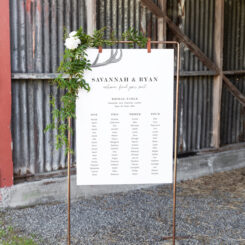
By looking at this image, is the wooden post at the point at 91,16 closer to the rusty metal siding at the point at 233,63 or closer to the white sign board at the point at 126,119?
the white sign board at the point at 126,119

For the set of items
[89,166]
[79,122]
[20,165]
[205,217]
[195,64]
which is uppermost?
[195,64]

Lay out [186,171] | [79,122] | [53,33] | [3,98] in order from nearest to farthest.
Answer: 1. [79,122]
2. [3,98]
3. [53,33]
4. [186,171]

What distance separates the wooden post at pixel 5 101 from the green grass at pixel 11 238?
0.70 meters

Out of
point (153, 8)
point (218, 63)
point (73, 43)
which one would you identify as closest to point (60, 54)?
point (153, 8)

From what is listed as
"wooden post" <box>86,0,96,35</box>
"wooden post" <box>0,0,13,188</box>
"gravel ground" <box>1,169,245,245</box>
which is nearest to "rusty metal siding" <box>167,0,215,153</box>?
"gravel ground" <box>1,169,245,245</box>

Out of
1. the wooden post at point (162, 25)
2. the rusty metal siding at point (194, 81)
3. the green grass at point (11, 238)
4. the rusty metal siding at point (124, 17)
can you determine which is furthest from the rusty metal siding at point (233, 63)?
the green grass at point (11, 238)

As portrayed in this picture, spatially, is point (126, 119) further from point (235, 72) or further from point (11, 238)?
point (235, 72)

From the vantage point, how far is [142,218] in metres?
5.37

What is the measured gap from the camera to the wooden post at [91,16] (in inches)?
231

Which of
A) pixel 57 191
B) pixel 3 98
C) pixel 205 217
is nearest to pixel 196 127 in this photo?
pixel 205 217

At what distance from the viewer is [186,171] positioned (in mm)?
7219

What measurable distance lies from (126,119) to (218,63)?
3857 millimetres

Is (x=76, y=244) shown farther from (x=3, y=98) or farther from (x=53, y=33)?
(x=53, y=33)

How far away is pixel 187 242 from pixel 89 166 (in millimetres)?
1474
